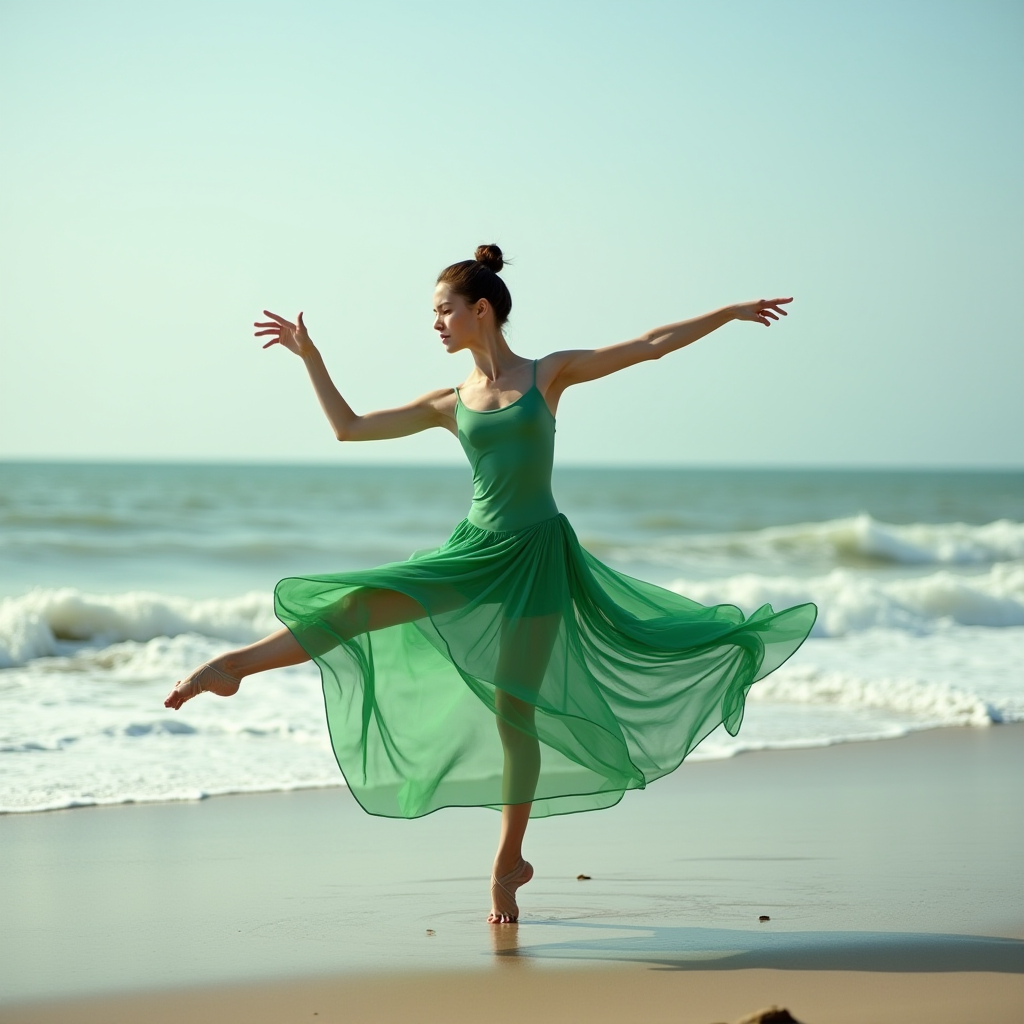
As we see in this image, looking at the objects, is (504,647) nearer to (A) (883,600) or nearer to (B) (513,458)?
(B) (513,458)

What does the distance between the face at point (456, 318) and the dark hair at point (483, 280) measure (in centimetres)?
2

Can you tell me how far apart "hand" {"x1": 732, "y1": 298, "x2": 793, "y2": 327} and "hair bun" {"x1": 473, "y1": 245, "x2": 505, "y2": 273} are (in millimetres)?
801

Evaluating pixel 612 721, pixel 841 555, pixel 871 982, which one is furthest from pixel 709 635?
pixel 841 555

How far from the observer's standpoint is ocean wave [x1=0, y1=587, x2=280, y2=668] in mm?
11727

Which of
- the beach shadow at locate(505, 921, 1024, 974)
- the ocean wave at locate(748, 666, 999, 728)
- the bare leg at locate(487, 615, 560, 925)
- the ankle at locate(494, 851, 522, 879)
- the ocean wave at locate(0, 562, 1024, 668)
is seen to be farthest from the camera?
the ocean wave at locate(0, 562, 1024, 668)

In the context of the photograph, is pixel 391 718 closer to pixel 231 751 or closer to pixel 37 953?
pixel 37 953

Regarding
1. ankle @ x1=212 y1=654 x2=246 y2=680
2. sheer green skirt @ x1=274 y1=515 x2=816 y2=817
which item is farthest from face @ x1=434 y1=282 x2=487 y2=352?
ankle @ x1=212 y1=654 x2=246 y2=680

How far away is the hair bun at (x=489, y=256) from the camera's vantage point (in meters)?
4.65

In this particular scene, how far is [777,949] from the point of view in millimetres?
4062

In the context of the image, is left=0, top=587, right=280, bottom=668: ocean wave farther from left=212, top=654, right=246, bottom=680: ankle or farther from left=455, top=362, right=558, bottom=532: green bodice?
left=455, top=362, right=558, bottom=532: green bodice

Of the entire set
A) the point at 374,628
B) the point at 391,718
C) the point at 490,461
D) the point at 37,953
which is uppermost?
the point at 490,461

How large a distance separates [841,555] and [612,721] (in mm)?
22496

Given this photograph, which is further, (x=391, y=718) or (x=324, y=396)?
(x=324, y=396)

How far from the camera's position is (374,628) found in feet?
13.9
